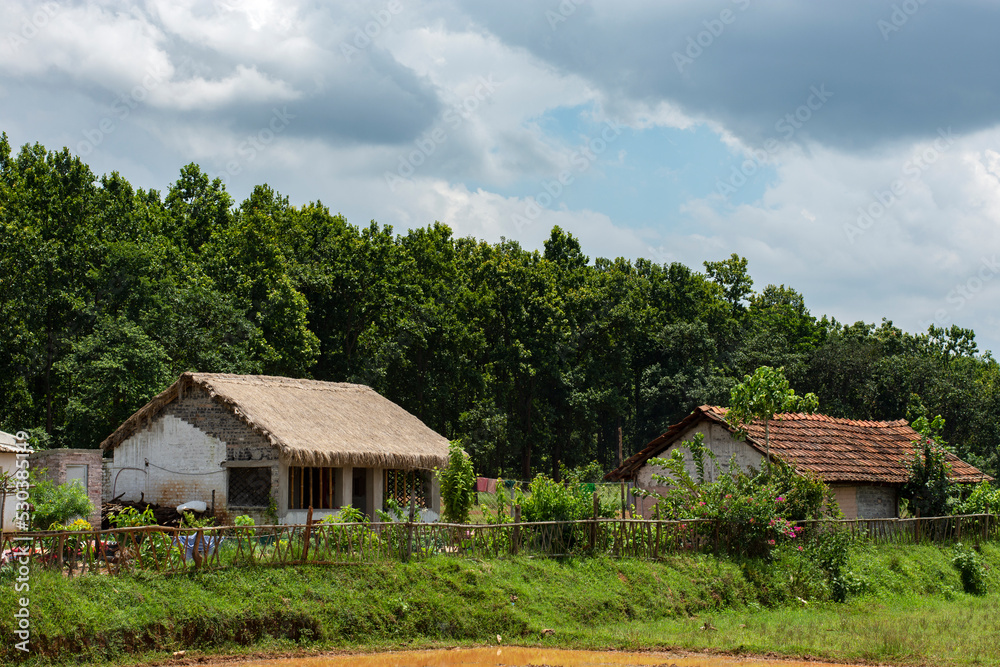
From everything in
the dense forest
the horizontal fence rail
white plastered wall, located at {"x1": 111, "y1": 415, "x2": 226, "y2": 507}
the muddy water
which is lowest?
the muddy water

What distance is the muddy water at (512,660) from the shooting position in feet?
42.7

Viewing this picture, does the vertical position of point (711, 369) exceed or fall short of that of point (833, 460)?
it exceeds it

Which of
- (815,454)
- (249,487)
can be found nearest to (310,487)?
(249,487)

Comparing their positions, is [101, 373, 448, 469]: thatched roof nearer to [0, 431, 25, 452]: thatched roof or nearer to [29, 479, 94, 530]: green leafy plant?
[0, 431, 25, 452]: thatched roof

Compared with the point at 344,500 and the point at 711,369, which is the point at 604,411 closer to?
the point at 711,369

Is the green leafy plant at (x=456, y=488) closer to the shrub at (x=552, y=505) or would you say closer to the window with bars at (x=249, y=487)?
the shrub at (x=552, y=505)

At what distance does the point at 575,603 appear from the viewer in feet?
53.5

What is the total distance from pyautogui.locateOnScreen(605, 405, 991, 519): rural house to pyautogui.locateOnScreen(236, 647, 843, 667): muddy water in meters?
8.54

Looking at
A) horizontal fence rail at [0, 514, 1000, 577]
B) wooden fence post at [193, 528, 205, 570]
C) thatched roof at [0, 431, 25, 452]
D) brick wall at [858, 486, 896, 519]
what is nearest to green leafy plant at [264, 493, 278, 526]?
thatched roof at [0, 431, 25, 452]

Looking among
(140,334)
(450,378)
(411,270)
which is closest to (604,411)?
(450,378)

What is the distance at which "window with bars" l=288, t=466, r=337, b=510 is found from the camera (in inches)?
952

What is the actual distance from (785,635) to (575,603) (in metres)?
3.44

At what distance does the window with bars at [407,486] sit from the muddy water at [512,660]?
13.3 meters

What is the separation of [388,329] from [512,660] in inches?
1235
